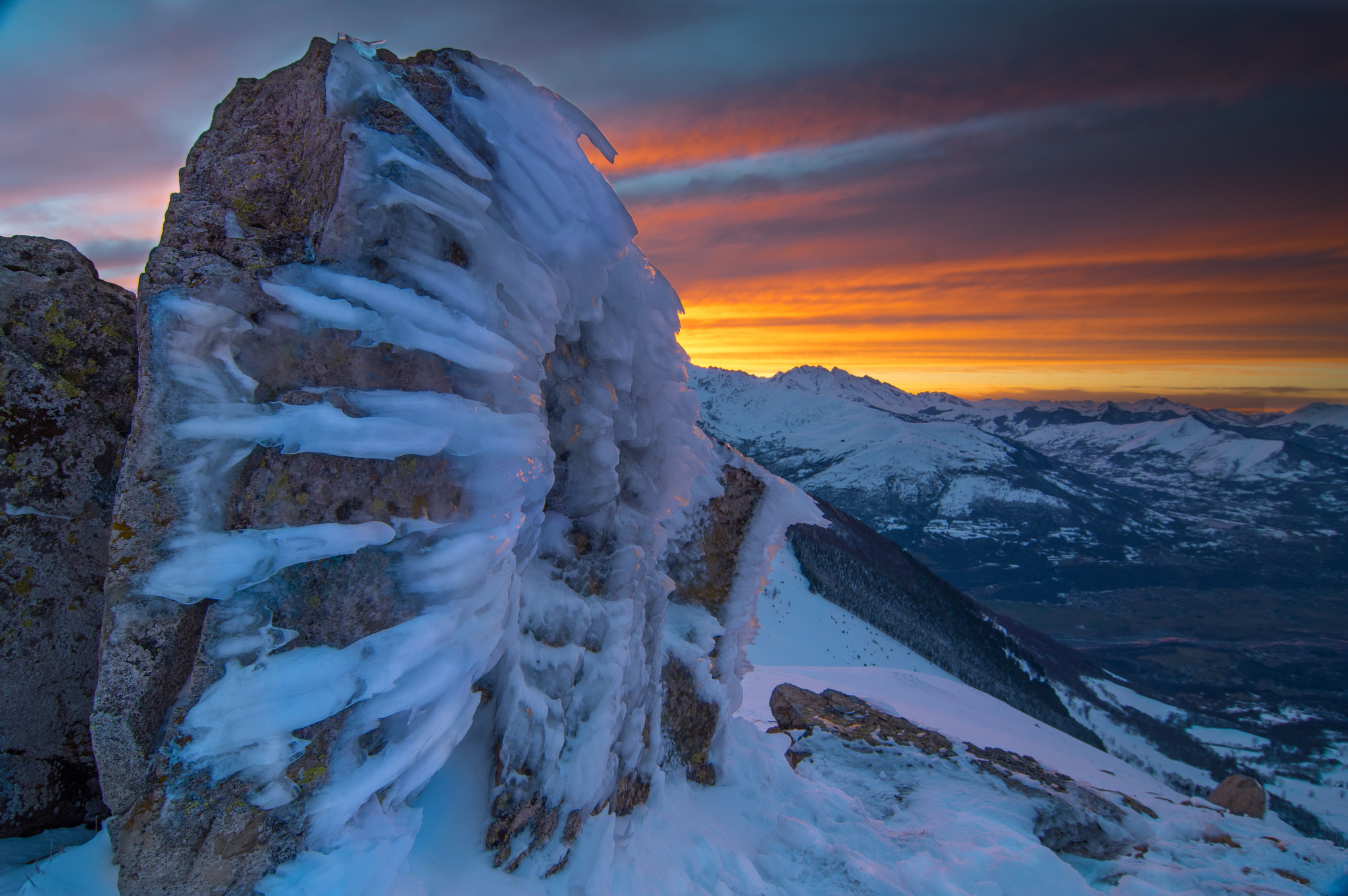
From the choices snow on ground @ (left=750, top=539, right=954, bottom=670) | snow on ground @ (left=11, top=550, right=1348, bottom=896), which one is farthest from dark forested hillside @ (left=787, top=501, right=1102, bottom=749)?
snow on ground @ (left=11, top=550, right=1348, bottom=896)

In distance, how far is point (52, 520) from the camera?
4.19 metres

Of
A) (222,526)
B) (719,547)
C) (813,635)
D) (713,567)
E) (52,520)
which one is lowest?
(813,635)

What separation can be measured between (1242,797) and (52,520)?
88.1ft

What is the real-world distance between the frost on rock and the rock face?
98 centimetres

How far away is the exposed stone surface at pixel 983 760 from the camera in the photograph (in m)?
10.2

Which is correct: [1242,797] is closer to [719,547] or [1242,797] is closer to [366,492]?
[719,547]

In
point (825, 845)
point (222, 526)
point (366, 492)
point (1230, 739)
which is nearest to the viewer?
point (222, 526)

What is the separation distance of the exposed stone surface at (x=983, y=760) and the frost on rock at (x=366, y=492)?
6470 millimetres

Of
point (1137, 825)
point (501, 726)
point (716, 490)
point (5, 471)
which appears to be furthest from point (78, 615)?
point (1137, 825)

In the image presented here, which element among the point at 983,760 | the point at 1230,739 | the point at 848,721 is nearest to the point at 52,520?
the point at 848,721

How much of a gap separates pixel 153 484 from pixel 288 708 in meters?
1.45

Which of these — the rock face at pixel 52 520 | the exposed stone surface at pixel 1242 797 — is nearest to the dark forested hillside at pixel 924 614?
the exposed stone surface at pixel 1242 797

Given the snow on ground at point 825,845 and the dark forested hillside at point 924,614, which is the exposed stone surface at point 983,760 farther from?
the dark forested hillside at point 924,614

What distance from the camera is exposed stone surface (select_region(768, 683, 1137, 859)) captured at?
10.2m
